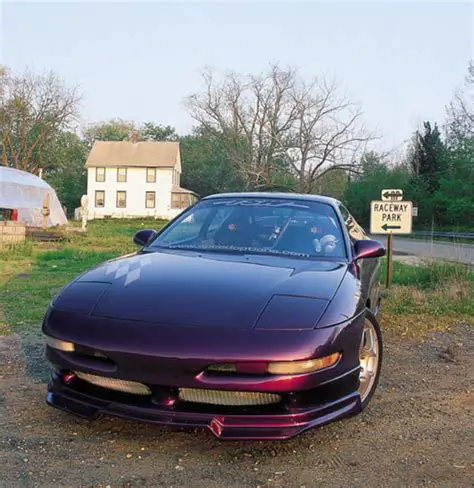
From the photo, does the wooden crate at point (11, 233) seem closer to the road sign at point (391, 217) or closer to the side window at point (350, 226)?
the road sign at point (391, 217)

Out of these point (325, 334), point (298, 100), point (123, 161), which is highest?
point (298, 100)

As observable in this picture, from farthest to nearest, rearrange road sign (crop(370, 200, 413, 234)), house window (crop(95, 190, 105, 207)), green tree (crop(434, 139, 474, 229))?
1. house window (crop(95, 190, 105, 207))
2. green tree (crop(434, 139, 474, 229))
3. road sign (crop(370, 200, 413, 234))

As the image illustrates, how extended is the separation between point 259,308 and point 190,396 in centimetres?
55

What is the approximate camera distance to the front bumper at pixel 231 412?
2.49m

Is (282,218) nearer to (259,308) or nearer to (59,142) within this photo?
(259,308)

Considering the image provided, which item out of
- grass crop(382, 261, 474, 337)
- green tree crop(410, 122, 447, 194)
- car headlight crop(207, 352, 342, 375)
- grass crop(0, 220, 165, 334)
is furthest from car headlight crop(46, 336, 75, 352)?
green tree crop(410, 122, 447, 194)

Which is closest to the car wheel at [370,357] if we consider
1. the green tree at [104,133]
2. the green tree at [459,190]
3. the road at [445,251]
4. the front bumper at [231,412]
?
the front bumper at [231,412]

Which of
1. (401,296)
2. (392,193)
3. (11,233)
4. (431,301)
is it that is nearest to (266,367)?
(401,296)

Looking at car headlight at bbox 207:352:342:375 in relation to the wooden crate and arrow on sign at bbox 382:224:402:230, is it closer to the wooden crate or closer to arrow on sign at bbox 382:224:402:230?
arrow on sign at bbox 382:224:402:230

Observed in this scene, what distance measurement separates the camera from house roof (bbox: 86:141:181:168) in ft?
Answer: 169

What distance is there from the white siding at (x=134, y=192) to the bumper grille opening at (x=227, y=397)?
1939 inches

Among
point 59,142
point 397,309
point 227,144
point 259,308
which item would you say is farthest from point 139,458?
point 59,142

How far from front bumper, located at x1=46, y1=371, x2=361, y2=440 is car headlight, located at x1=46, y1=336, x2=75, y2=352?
0.19 metres

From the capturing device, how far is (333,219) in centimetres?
430
